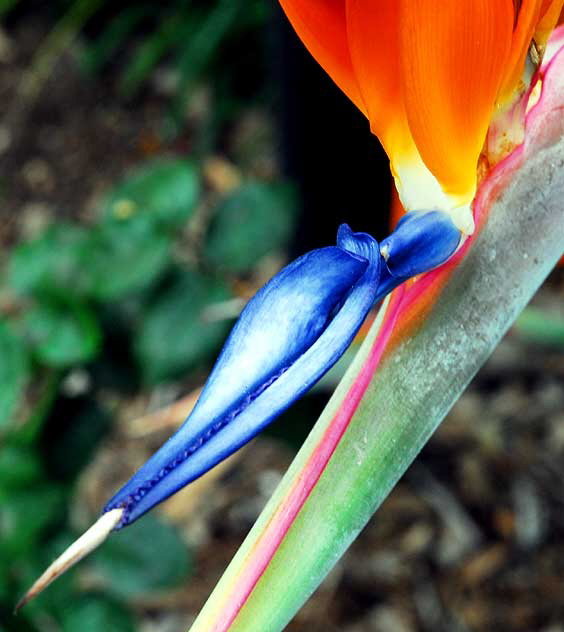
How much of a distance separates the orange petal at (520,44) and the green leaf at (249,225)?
1.71 feet

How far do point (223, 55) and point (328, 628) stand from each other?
964 mm

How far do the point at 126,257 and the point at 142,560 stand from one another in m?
0.28

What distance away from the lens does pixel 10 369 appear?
836 millimetres

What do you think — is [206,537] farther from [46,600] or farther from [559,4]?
[559,4]

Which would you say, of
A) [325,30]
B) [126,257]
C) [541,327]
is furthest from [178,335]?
[325,30]

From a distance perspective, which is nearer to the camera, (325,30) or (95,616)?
(325,30)

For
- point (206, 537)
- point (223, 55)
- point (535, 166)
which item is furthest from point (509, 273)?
point (223, 55)

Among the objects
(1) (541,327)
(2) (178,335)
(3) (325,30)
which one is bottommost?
(1) (541,327)

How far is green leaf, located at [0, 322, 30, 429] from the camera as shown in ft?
2.72

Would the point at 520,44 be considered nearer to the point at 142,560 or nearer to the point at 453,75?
the point at 453,75

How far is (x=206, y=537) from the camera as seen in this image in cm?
128

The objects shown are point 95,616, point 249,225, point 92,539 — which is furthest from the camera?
point 249,225

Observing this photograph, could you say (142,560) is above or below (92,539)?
below

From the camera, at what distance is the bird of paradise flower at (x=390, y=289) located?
31 cm
